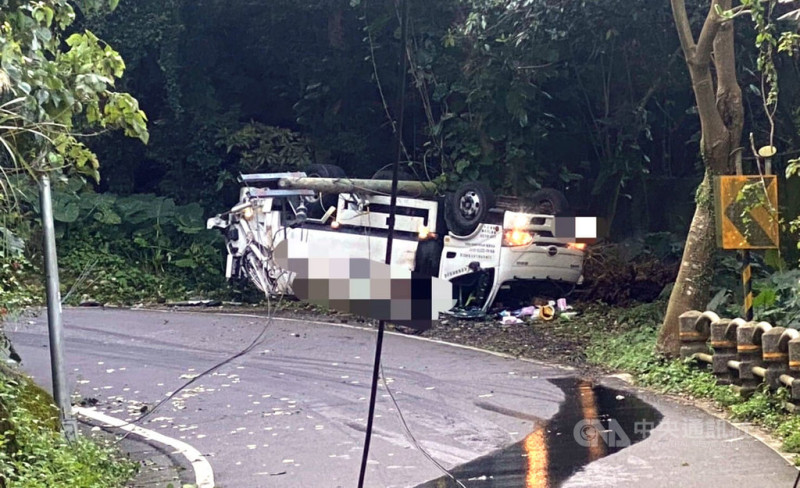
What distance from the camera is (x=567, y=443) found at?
26.8 feet

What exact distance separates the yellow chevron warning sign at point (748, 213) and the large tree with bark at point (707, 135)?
0.80 m

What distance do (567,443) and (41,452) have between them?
4.28 meters

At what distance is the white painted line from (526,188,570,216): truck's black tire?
28.0 feet

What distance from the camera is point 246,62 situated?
75.8 feet

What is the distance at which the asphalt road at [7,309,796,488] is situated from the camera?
745 cm

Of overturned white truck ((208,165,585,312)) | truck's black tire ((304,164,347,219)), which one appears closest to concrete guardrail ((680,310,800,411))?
truck's black tire ((304,164,347,219))

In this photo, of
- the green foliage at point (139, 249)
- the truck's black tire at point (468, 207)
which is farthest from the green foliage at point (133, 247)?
the truck's black tire at point (468, 207)

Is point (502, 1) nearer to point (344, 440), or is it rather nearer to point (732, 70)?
point (732, 70)

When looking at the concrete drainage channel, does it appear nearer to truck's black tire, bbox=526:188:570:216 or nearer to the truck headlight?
Result: the truck headlight

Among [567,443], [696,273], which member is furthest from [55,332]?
[696,273]

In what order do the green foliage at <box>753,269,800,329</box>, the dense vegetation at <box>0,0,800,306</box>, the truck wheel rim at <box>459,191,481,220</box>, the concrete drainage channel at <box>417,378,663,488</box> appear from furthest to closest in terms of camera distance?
1. the dense vegetation at <box>0,0,800,306</box>
2. the truck wheel rim at <box>459,191,481,220</box>
3. the green foliage at <box>753,269,800,329</box>
4. the concrete drainage channel at <box>417,378,663,488</box>

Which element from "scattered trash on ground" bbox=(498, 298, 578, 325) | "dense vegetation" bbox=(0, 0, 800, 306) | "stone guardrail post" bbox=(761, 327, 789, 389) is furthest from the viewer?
"dense vegetation" bbox=(0, 0, 800, 306)

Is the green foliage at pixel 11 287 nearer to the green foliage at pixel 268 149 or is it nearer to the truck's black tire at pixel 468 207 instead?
the truck's black tire at pixel 468 207

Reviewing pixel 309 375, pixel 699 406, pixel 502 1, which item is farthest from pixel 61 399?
pixel 502 1
